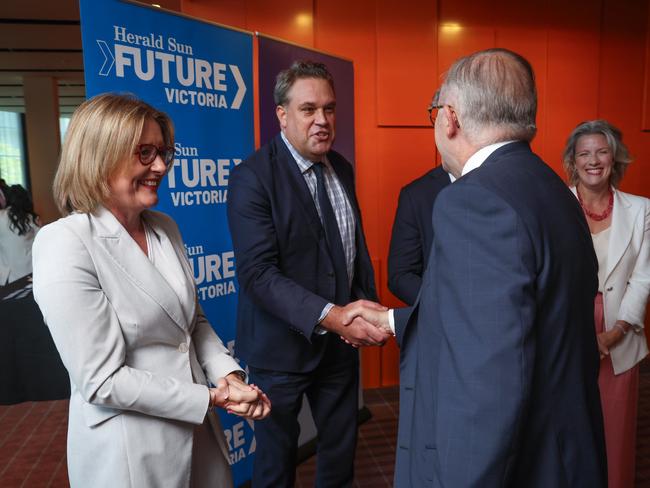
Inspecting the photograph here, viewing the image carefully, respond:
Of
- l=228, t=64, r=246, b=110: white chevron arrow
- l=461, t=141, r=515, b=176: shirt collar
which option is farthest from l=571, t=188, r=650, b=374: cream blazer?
l=228, t=64, r=246, b=110: white chevron arrow

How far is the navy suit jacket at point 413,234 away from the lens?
263 centimetres

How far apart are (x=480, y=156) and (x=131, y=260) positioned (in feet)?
3.00

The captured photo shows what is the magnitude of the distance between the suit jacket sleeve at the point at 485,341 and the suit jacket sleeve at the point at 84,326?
72 centimetres

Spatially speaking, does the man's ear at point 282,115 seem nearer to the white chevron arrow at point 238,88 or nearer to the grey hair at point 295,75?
the grey hair at point 295,75

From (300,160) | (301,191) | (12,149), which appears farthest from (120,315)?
(12,149)

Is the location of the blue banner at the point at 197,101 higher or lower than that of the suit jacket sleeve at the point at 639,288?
higher

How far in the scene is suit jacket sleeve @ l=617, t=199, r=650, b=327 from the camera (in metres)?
2.59

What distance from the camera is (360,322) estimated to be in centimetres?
207

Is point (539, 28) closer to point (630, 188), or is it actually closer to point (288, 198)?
point (630, 188)

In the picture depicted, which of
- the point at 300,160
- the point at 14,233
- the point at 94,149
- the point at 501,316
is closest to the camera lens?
the point at 501,316

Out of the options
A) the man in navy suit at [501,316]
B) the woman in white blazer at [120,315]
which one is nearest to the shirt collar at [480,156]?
the man in navy suit at [501,316]

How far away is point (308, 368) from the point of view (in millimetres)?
2248

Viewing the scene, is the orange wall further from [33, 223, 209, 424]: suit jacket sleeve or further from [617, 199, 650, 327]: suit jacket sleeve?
[33, 223, 209, 424]: suit jacket sleeve

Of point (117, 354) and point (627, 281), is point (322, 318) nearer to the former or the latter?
point (117, 354)
